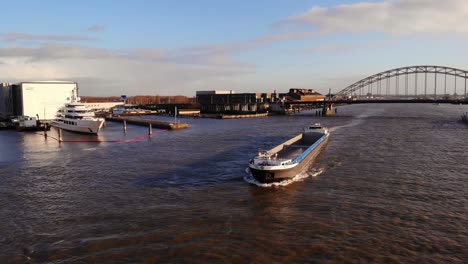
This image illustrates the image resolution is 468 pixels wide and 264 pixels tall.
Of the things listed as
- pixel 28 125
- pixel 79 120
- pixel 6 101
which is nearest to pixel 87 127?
pixel 79 120

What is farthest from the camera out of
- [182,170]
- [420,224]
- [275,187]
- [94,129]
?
[94,129]

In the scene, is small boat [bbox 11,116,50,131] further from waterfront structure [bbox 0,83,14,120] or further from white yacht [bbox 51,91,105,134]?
waterfront structure [bbox 0,83,14,120]

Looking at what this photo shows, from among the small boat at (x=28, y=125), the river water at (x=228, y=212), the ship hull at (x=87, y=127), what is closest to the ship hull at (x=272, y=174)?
the river water at (x=228, y=212)

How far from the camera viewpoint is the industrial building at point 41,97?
93.0m

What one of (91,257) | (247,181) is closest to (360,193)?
(247,181)

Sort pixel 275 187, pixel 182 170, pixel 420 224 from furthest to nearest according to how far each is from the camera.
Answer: pixel 182 170 → pixel 275 187 → pixel 420 224

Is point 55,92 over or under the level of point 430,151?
over

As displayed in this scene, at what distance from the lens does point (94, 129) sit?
229 ft

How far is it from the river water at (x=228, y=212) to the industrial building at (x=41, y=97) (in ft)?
200

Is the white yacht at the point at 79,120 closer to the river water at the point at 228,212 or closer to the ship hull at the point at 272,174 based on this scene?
the river water at the point at 228,212

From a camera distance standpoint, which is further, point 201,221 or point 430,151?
point 430,151

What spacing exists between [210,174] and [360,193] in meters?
12.8

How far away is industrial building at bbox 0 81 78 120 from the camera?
93000 millimetres

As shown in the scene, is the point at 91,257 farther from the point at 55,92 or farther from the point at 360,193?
the point at 55,92
